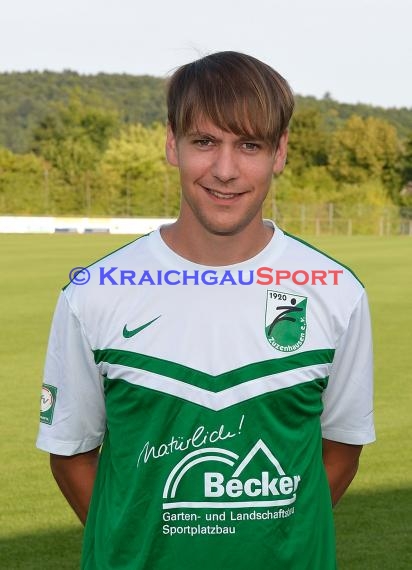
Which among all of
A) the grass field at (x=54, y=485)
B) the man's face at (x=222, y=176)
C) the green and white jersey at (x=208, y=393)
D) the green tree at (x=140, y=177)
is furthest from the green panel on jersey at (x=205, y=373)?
the green tree at (x=140, y=177)

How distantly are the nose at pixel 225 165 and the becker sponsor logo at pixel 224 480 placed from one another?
59 centimetres

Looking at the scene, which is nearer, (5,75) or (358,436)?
(358,436)

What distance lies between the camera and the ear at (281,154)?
257cm

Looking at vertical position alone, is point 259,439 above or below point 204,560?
above

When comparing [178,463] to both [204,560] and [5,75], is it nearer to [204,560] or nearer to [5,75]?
[204,560]

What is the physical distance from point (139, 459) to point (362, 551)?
3456 mm

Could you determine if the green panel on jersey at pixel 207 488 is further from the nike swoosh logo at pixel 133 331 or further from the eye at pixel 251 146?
the eye at pixel 251 146

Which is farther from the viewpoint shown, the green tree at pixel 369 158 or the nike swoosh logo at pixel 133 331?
the green tree at pixel 369 158

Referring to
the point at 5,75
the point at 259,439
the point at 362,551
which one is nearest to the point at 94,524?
the point at 259,439

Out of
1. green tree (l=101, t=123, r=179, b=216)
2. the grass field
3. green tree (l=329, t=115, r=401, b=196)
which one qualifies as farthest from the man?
green tree (l=329, t=115, r=401, b=196)

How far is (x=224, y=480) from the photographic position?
2.40m

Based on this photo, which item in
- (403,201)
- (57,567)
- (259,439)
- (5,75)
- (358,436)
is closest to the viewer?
(259,439)

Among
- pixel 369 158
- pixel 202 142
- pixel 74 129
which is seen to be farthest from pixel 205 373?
pixel 74 129

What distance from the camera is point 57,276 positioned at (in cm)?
2541
